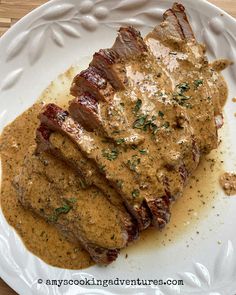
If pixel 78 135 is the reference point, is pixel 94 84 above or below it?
above

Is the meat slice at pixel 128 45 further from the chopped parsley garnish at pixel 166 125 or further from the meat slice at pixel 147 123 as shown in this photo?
the chopped parsley garnish at pixel 166 125

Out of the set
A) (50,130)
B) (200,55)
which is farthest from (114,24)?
(50,130)

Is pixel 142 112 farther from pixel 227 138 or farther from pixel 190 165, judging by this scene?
pixel 227 138

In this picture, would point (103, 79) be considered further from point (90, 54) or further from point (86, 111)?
point (90, 54)

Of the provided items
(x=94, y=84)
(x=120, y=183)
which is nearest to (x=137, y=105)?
(x=94, y=84)

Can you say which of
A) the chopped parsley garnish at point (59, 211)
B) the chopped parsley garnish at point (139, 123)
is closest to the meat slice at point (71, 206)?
the chopped parsley garnish at point (59, 211)

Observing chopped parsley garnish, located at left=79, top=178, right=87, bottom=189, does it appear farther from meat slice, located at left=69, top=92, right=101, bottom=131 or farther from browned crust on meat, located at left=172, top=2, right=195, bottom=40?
browned crust on meat, located at left=172, top=2, right=195, bottom=40
